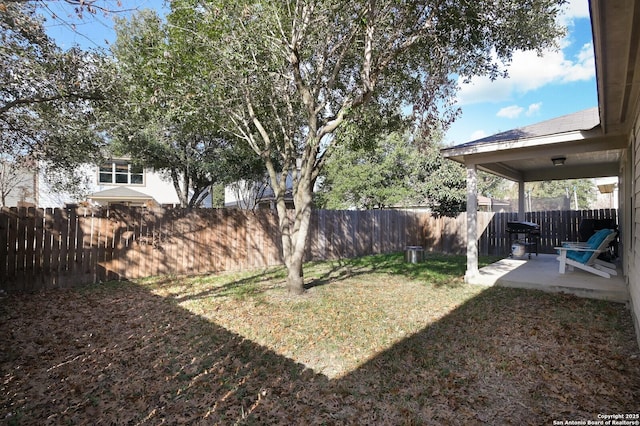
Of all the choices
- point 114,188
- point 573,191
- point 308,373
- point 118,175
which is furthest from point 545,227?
point 573,191

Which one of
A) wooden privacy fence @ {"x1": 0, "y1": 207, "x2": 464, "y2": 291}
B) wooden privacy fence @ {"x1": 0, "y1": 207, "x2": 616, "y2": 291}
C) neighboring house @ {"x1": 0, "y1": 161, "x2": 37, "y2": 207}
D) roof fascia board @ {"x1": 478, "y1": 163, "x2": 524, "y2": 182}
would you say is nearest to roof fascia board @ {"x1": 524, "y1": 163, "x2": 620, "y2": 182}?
roof fascia board @ {"x1": 478, "y1": 163, "x2": 524, "y2": 182}

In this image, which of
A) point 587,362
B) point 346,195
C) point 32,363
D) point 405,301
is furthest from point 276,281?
point 346,195

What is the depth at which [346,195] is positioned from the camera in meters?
20.5

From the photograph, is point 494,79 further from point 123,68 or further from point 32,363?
point 32,363

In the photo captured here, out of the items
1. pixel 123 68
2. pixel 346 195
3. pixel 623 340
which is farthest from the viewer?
pixel 346 195

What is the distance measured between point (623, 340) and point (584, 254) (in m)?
3.25

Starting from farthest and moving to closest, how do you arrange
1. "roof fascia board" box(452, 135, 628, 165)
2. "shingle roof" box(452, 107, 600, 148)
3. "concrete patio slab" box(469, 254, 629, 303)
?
"shingle roof" box(452, 107, 600, 148) < "roof fascia board" box(452, 135, 628, 165) < "concrete patio slab" box(469, 254, 629, 303)

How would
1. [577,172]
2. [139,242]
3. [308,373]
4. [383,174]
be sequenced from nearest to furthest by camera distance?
[308,373] < [139,242] < [577,172] < [383,174]

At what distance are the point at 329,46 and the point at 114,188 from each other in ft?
58.0

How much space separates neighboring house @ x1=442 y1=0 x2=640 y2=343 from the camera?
2502 mm

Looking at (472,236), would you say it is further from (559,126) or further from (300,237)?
(300,237)

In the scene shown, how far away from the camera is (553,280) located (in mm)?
6129

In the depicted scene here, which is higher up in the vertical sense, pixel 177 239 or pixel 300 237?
pixel 300 237

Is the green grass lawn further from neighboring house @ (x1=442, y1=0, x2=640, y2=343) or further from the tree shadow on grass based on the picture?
the tree shadow on grass
